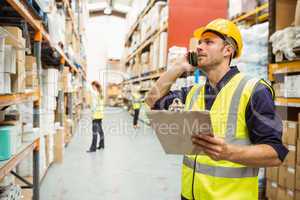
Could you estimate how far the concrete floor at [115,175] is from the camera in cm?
371

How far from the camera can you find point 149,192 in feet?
12.4

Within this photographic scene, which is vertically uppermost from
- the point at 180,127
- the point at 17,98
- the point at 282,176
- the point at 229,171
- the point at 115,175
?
the point at 17,98

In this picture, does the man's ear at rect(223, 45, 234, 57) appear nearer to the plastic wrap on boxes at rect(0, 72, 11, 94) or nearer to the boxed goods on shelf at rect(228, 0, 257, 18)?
the plastic wrap on boxes at rect(0, 72, 11, 94)

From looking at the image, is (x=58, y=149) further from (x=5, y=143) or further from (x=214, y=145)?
(x=214, y=145)

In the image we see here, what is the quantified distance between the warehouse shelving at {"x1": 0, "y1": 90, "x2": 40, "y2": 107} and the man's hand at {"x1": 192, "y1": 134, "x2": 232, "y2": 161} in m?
1.39

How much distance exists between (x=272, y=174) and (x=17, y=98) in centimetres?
278

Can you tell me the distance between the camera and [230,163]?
1553 millimetres

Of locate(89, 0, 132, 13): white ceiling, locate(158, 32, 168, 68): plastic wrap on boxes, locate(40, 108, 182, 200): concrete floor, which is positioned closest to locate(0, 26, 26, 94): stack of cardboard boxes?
locate(40, 108, 182, 200): concrete floor

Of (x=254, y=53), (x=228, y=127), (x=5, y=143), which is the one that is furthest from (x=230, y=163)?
(x=254, y=53)

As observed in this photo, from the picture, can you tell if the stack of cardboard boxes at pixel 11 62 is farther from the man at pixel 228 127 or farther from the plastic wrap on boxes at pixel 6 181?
the man at pixel 228 127

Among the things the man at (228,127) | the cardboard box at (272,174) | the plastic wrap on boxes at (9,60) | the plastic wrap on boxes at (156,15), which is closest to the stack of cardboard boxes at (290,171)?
the cardboard box at (272,174)

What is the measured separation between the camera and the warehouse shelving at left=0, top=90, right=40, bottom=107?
205 cm

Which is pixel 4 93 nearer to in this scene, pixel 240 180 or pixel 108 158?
pixel 240 180

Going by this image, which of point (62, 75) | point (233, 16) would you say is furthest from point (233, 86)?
point (62, 75)
